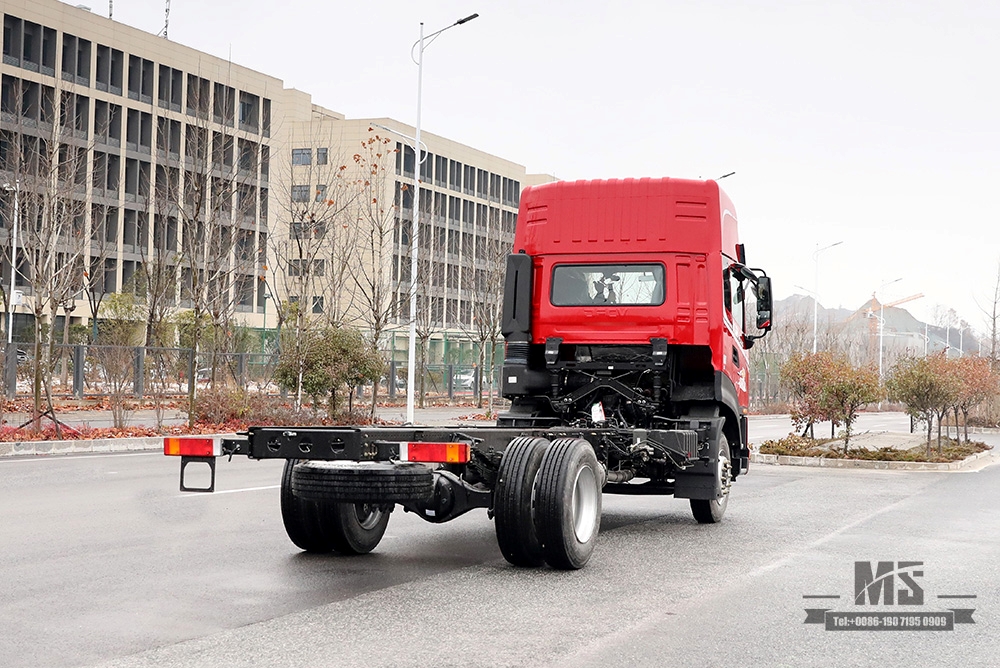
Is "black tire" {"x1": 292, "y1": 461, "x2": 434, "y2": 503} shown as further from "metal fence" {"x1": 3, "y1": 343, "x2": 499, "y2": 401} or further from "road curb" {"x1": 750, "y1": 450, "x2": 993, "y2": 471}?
"metal fence" {"x1": 3, "y1": 343, "x2": 499, "y2": 401}

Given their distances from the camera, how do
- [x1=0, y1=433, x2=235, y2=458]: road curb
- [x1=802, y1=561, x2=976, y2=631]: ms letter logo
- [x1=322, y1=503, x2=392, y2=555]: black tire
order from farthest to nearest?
[x1=0, y1=433, x2=235, y2=458]: road curb
[x1=322, y1=503, x2=392, y2=555]: black tire
[x1=802, y1=561, x2=976, y2=631]: ms letter logo

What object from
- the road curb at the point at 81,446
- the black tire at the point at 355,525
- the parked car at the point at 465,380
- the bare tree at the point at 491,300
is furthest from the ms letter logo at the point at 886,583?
the parked car at the point at 465,380

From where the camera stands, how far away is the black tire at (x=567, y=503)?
330 inches

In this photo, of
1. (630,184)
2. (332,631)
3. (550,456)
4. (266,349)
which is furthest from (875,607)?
(266,349)

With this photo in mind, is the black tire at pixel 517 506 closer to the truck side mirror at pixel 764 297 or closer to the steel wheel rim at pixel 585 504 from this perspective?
the steel wheel rim at pixel 585 504

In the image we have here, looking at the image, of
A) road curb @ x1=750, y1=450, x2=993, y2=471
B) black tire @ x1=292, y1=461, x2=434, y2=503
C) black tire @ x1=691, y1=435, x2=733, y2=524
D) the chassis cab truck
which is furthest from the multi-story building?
black tire @ x1=292, y1=461, x2=434, y2=503

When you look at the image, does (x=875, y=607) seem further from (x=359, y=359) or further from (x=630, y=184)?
(x=359, y=359)

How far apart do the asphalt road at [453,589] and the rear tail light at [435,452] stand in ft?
2.83

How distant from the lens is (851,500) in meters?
14.9

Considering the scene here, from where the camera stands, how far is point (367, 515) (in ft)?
31.2

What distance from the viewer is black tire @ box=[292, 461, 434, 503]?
809 cm

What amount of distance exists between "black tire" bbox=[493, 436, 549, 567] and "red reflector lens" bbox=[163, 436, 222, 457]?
214 cm

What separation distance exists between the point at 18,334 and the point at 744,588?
187 feet

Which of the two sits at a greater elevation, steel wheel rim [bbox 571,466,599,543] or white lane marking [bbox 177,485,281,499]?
steel wheel rim [bbox 571,466,599,543]
